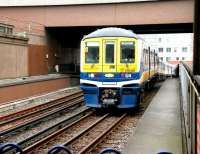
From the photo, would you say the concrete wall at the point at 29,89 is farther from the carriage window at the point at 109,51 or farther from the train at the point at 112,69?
the carriage window at the point at 109,51

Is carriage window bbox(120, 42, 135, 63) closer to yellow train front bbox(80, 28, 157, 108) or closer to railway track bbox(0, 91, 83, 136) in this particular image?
yellow train front bbox(80, 28, 157, 108)

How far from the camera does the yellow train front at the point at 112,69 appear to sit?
15.0 metres

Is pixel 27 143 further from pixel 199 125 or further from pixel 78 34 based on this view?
pixel 78 34

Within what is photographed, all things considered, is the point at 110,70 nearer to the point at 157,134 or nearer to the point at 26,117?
the point at 26,117

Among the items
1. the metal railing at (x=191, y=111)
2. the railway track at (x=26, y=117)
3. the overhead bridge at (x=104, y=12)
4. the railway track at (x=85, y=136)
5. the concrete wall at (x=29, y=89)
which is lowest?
the railway track at (x=85, y=136)

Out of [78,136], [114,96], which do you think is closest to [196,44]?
[78,136]

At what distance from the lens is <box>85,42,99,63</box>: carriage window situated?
15.5 metres

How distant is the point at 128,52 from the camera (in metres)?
15.3

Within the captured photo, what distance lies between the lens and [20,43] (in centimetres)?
2641

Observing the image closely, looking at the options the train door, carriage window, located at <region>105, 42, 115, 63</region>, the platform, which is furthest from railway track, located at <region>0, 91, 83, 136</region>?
the platform

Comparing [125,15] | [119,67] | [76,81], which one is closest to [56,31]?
[76,81]

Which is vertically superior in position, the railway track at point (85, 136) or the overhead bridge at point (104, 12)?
the overhead bridge at point (104, 12)

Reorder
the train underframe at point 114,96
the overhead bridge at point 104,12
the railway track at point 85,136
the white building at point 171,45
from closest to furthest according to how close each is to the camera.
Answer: the railway track at point 85,136 → the train underframe at point 114,96 → the overhead bridge at point 104,12 → the white building at point 171,45

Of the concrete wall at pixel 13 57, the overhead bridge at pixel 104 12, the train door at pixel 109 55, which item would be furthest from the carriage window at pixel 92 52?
the overhead bridge at pixel 104 12
